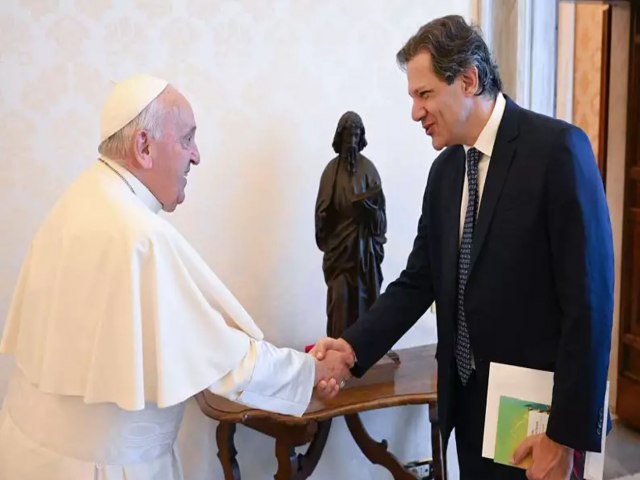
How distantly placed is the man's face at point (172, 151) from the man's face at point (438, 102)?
552 millimetres

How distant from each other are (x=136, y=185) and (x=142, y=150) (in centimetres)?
8

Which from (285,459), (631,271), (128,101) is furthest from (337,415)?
(631,271)

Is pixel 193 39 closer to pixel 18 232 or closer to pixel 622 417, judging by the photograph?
pixel 18 232

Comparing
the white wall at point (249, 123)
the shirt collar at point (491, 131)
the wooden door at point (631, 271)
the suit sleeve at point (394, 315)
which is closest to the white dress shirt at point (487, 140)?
the shirt collar at point (491, 131)

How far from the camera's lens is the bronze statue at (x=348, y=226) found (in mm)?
2459

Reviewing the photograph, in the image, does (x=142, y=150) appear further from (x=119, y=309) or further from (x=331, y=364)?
(x=331, y=364)

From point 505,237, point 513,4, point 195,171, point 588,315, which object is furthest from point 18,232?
point 513,4

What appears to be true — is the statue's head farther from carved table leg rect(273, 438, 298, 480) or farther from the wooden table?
carved table leg rect(273, 438, 298, 480)

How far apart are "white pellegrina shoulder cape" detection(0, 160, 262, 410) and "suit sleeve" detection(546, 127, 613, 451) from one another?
725 millimetres

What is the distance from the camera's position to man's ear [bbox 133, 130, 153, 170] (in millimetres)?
→ 1688

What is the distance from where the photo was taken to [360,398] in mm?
2350

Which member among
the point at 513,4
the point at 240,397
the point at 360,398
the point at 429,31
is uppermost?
the point at 513,4

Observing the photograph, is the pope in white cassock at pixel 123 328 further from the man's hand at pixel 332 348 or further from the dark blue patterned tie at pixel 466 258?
the dark blue patterned tie at pixel 466 258

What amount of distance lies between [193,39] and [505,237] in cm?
143
